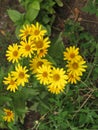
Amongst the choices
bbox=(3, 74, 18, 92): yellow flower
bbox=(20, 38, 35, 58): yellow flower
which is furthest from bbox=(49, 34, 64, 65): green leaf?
bbox=(3, 74, 18, 92): yellow flower

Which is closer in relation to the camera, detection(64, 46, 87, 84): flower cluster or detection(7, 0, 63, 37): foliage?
detection(64, 46, 87, 84): flower cluster

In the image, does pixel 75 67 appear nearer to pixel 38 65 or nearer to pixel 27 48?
pixel 38 65

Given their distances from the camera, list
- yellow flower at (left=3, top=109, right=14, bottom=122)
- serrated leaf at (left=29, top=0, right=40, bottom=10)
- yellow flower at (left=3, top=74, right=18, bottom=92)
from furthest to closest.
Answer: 1. serrated leaf at (left=29, top=0, right=40, bottom=10)
2. yellow flower at (left=3, top=109, right=14, bottom=122)
3. yellow flower at (left=3, top=74, right=18, bottom=92)

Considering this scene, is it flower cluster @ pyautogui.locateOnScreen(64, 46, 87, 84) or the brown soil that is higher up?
the brown soil

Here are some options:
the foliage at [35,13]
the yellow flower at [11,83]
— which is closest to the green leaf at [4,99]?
the yellow flower at [11,83]

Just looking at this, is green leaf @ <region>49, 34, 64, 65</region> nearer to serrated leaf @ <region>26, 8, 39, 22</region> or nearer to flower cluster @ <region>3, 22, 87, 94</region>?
flower cluster @ <region>3, 22, 87, 94</region>

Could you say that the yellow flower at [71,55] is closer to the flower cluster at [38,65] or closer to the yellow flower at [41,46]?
the flower cluster at [38,65]

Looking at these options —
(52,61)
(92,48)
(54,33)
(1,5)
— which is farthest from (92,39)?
(1,5)
